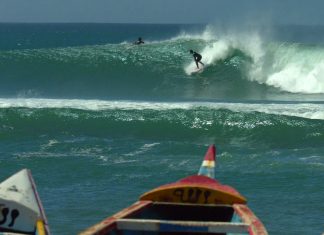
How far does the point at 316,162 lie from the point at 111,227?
1006 cm

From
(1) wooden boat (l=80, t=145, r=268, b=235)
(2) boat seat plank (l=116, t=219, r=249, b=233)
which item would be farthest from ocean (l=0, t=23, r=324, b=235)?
(2) boat seat plank (l=116, t=219, r=249, b=233)

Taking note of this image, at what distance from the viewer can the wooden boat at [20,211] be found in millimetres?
7789

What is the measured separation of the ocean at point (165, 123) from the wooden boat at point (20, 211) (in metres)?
4.17

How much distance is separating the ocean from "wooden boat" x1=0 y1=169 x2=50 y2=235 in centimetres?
417

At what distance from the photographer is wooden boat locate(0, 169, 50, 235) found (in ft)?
25.6

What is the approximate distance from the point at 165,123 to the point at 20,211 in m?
15.8

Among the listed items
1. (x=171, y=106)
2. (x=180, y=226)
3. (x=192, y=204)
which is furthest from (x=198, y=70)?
(x=180, y=226)

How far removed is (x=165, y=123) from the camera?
23531mm

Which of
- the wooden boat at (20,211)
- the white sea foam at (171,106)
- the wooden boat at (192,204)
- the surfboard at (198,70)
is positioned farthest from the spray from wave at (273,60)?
the wooden boat at (20,211)

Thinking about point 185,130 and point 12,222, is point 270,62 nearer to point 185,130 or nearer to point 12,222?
point 185,130

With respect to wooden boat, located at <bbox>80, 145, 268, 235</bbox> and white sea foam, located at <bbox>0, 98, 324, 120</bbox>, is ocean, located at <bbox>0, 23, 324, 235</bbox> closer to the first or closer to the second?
white sea foam, located at <bbox>0, 98, 324, 120</bbox>

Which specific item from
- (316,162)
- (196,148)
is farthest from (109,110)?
(316,162)

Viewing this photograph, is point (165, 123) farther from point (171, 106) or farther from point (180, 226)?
point (180, 226)

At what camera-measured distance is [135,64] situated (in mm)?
39500
